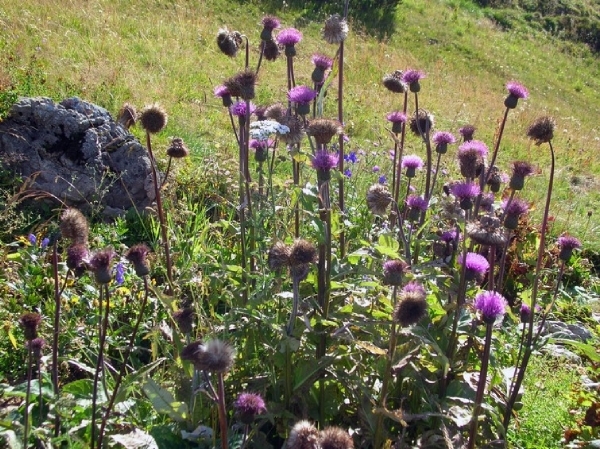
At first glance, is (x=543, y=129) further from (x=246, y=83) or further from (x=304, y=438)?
(x=304, y=438)

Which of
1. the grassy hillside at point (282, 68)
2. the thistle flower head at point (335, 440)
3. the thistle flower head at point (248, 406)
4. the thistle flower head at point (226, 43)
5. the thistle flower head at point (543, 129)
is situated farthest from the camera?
the grassy hillside at point (282, 68)

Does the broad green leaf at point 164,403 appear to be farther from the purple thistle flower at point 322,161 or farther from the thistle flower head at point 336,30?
the thistle flower head at point 336,30

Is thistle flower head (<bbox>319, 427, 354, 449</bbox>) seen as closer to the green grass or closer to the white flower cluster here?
the green grass

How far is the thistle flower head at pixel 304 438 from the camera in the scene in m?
1.44

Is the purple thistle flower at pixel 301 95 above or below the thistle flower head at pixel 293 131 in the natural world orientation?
above

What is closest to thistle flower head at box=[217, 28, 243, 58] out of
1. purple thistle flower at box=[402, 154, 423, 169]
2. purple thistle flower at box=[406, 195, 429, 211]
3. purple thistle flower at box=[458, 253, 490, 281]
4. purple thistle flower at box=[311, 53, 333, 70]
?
purple thistle flower at box=[311, 53, 333, 70]

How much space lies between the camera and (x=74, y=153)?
13.5ft

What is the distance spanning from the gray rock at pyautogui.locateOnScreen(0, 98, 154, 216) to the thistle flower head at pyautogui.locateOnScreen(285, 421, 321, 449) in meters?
2.88

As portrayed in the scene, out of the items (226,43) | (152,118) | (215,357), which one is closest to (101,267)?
(215,357)

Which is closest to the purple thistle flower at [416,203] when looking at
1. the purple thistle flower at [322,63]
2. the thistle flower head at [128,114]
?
the purple thistle flower at [322,63]

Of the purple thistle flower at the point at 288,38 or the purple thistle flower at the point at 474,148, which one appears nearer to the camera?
the purple thistle flower at the point at 474,148

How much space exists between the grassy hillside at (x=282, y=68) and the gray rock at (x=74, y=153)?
46 centimetres

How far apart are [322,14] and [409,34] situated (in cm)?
298

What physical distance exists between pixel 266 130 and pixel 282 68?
879 cm
